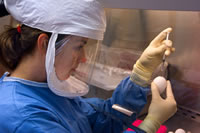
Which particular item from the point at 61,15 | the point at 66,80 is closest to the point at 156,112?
the point at 66,80

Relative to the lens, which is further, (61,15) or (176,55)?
(176,55)

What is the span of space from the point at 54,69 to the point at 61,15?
0.22 metres

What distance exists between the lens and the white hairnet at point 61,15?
25.9 inches

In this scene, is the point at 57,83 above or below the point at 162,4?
below

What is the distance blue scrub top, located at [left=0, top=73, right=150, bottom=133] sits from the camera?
642 millimetres

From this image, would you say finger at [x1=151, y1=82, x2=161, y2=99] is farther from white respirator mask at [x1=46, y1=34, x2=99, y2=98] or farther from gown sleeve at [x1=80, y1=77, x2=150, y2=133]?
white respirator mask at [x1=46, y1=34, x2=99, y2=98]

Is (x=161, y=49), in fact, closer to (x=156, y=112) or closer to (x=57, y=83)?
(x=156, y=112)

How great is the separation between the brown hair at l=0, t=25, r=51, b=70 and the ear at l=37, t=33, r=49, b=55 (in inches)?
0.6

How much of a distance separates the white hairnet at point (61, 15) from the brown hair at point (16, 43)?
1.6 inches

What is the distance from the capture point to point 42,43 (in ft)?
2.38

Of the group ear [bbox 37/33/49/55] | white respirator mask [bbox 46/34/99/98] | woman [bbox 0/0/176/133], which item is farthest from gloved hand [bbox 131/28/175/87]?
ear [bbox 37/33/49/55]

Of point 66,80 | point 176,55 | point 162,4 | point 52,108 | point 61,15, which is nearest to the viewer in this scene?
point 162,4

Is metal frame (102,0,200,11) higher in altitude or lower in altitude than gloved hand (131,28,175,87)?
higher

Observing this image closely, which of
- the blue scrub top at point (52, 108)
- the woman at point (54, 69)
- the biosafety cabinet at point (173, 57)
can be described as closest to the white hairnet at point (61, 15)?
the woman at point (54, 69)
